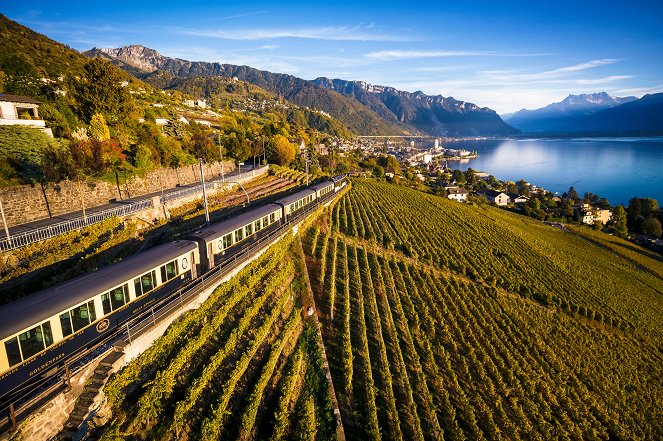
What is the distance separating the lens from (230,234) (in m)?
18.7

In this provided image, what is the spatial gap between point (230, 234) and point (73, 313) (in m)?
8.94

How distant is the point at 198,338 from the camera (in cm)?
1298

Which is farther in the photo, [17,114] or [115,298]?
[17,114]

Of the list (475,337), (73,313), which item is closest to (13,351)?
(73,313)

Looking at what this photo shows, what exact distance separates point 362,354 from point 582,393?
13803 mm

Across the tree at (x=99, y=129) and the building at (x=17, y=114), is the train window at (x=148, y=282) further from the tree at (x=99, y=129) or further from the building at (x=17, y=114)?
the tree at (x=99, y=129)

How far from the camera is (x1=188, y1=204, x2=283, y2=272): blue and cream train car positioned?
16.8 metres

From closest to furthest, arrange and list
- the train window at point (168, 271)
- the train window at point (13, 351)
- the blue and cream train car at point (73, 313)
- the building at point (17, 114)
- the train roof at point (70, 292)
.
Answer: the train window at point (13, 351), the blue and cream train car at point (73, 313), the train roof at point (70, 292), the train window at point (168, 271), the building at point (17, 114)

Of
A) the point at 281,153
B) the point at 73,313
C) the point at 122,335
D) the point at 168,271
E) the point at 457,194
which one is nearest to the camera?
the point at 73,313

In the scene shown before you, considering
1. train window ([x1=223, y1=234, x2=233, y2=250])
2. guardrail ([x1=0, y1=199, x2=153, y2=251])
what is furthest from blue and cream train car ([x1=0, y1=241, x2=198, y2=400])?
guardrail ([x1=0, y1=199, x2=153, y2=251])

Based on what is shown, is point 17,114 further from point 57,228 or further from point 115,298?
point 115,298

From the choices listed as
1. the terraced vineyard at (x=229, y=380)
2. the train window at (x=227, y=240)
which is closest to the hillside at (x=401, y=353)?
the terraced vineyard at (x=229, y=380)

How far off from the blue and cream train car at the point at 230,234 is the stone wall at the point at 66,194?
12054 millimetres

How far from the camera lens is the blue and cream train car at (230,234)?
16.8 meters
